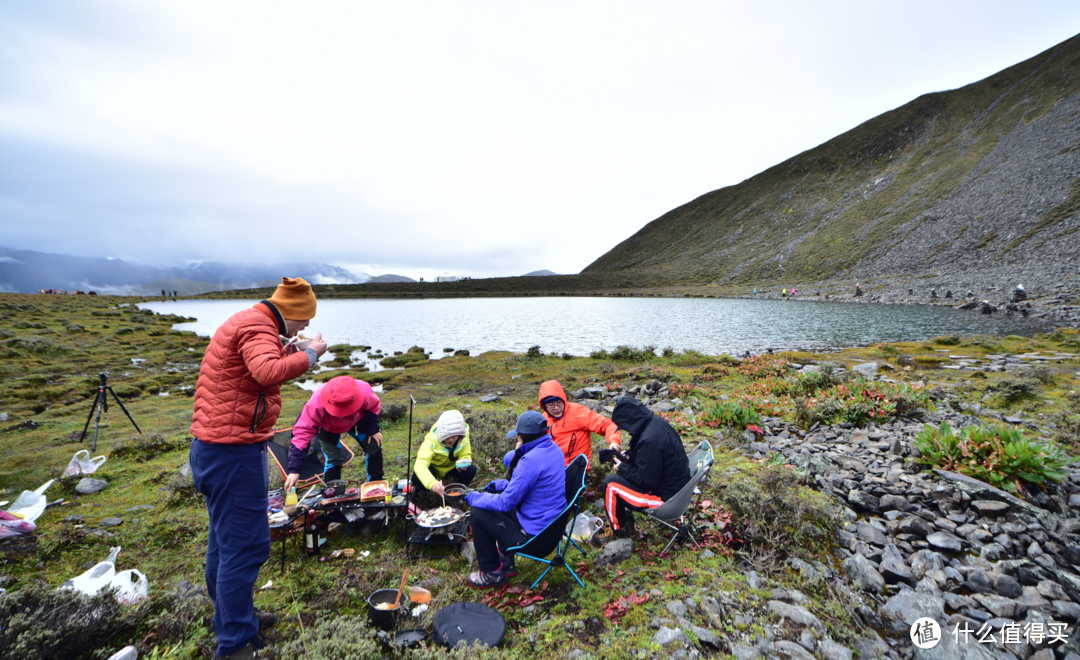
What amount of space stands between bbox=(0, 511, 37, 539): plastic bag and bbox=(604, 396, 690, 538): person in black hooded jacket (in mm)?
8376

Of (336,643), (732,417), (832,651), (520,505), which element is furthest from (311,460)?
(732,417)

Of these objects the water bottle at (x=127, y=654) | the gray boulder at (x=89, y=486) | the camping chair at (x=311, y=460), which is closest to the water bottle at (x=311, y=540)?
the camping chair at (x=311, y=460)

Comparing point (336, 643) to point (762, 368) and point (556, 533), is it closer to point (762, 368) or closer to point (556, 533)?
point (556, 533)

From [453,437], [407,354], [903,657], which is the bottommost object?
[407,354]

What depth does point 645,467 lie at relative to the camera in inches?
216

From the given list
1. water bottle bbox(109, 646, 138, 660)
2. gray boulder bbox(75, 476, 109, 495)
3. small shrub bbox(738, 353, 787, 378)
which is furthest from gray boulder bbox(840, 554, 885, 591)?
gray boulder bbox(75, 476, 109, 495)

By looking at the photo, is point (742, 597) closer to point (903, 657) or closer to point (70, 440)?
point (903, 657)

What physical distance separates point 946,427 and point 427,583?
8.20 m

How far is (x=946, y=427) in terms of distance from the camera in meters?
6.47

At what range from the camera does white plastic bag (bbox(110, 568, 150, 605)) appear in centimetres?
416

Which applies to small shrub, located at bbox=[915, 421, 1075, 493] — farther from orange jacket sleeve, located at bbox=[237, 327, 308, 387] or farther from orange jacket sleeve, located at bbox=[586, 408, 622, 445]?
orange jacket sleeve, located at bbox=[237, 327, 308, 387]

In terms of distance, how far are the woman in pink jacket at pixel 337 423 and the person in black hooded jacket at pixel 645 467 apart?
4130 millimetres

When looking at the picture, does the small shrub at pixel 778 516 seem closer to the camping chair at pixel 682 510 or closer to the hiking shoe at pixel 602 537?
the camping chair at pixel 682 510

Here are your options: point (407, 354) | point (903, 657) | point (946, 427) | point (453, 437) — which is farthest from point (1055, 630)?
point (407, 354)
